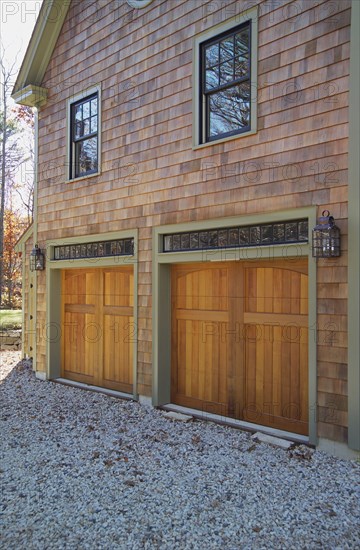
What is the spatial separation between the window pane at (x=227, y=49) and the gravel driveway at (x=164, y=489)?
4.55 meters

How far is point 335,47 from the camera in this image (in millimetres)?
4637

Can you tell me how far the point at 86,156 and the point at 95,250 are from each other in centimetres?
167

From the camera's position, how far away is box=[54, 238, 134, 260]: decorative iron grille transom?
278 inches

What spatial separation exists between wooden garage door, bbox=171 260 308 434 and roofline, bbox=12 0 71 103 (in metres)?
4.93

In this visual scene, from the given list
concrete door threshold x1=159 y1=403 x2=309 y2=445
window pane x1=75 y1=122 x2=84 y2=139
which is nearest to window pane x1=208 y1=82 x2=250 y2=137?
window pane x1=75 y1=122 x2=84 y2=139

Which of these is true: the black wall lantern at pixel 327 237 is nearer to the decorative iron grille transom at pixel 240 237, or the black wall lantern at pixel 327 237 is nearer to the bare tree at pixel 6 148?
the decorative iron grille transom at pixel 240 237

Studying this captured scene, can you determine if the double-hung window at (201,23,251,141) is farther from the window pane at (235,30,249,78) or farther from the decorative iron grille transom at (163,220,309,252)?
the decorative iron grille transom at (163,220,309,252)

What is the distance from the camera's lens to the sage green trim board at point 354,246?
4406 mm

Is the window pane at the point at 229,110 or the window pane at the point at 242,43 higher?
the window pane at the point at 242,43

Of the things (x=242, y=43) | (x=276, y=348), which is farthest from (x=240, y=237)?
(x=242, y=43)

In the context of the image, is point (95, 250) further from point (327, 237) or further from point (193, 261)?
point (327, 237)

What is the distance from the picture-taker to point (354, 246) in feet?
14.5

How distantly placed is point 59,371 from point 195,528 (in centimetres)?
567

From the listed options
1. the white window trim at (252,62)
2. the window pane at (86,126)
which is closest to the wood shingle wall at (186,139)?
the white window trim at (252,62)
